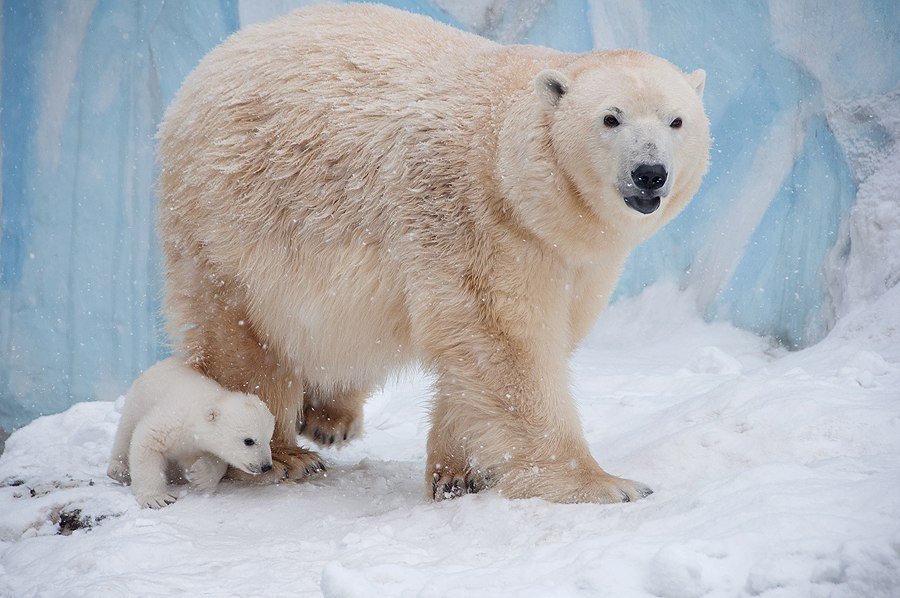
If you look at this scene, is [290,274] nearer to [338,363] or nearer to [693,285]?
[338,363]

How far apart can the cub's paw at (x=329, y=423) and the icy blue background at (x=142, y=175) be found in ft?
11.8

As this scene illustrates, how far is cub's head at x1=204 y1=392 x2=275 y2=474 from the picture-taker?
400 centimetres

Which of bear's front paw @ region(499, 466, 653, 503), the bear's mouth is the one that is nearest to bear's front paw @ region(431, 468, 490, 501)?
bear's front paw @ region(499, 466, 653, 503)

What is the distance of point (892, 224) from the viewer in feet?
22.5

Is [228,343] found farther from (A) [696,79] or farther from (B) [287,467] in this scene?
(A) [696,79]

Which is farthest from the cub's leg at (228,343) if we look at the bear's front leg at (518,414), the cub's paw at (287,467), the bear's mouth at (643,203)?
the bear's mouth at (643,203)

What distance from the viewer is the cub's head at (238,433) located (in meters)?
4.00

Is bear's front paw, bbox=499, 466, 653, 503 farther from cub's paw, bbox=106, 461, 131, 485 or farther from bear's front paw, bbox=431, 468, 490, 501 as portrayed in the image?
cub's paw, bbox=106, 461, 131, 485

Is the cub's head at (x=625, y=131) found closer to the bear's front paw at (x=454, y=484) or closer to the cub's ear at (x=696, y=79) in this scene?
the cub's ear at (x=696, y=79)

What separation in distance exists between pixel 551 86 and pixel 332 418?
249 cm

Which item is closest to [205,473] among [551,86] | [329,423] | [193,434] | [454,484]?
[193,434]

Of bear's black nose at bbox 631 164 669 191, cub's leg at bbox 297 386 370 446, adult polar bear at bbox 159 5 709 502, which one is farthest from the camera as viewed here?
cub's leg at bbox 297 386 370 446

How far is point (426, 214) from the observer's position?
3.67 m

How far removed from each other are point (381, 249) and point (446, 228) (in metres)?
0.36
